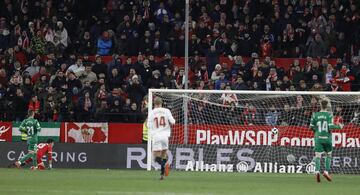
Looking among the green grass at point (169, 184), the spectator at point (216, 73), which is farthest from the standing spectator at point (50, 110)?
the green grass at point (169, 184)

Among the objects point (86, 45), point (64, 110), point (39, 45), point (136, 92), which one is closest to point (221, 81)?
point (136, 92)

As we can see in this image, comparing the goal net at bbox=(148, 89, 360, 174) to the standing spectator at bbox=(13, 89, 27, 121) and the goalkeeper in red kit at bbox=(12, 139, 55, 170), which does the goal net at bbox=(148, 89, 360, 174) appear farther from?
the standing spectator at bbox=(13, 89, 27, 121)

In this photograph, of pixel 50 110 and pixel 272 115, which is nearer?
pixel 272 115

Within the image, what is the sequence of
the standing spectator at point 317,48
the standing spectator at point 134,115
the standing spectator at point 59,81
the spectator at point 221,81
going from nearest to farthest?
the standing spectator at point 134,115 < the spectator at point 221,81 < the standing spectator at point 59,81 < the standing spectator at point 317,48

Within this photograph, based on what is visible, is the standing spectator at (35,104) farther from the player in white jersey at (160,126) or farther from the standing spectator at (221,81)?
the player in white jersey at (160,126)

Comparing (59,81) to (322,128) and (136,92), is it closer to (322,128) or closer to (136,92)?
(136,92)

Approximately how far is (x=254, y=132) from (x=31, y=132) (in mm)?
6163

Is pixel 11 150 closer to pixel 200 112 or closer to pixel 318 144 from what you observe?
pixel 200 112

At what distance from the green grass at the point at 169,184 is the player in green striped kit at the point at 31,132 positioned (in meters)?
2.84

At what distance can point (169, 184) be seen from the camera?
65.0ft

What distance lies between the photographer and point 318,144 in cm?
2222

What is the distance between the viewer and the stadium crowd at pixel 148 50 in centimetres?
2953

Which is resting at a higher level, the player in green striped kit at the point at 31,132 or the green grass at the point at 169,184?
the player in green striped kit at the point at 31,132

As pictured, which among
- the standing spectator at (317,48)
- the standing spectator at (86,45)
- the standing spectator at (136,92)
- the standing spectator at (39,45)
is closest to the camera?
the standing spectator at (136,92)
